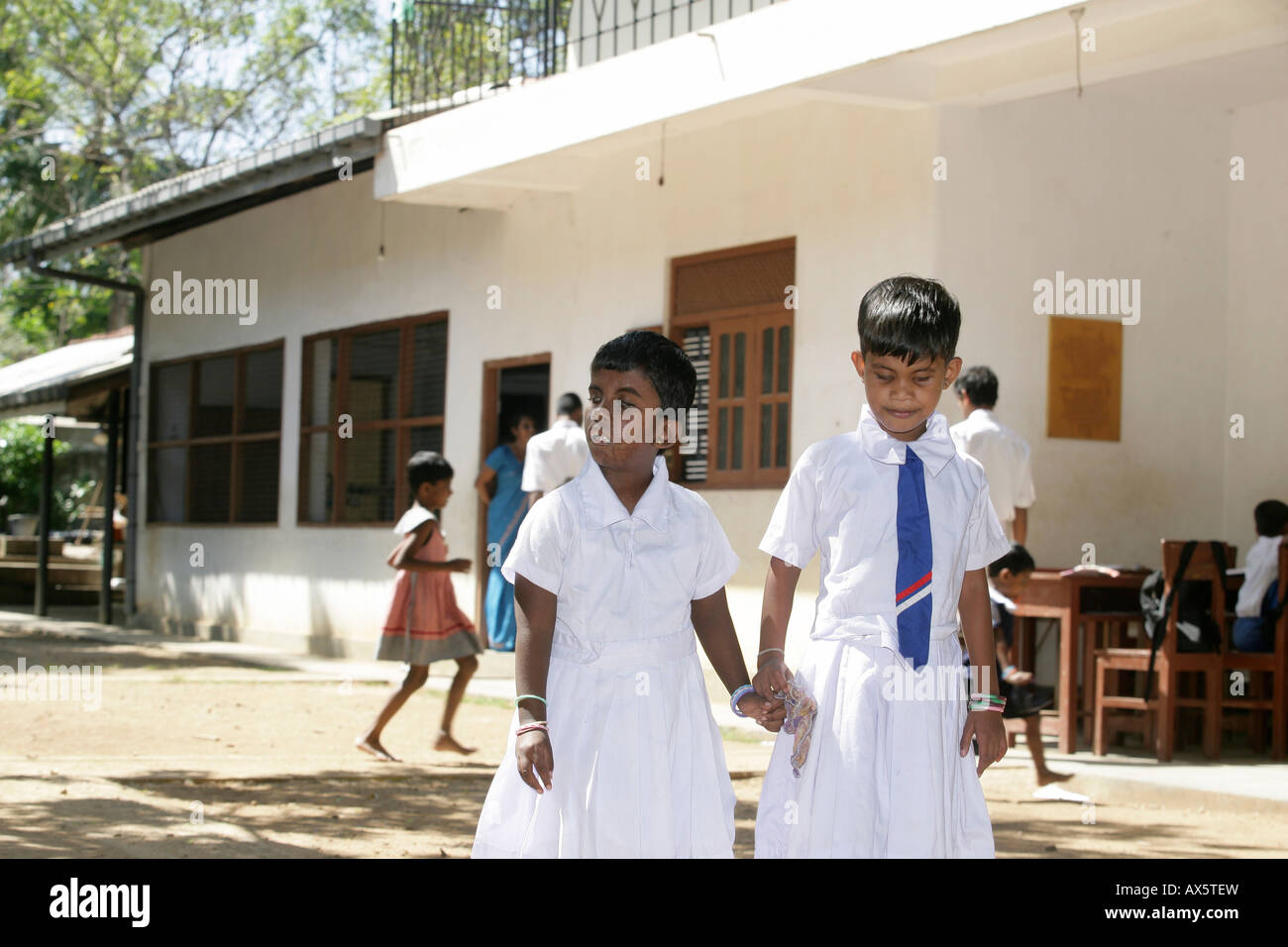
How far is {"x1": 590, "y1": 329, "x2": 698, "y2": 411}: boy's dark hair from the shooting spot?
10.9 ft

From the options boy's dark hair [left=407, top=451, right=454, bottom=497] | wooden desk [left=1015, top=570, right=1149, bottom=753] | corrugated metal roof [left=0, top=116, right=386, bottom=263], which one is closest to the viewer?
boy's dark hair [left=407, top=451, right=454, bottom=497]

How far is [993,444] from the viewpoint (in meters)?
7.87

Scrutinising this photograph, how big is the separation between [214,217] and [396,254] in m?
3.38

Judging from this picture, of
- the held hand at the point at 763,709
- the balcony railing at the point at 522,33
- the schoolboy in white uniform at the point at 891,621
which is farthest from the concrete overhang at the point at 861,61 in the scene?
the held hand at the point at 763,709

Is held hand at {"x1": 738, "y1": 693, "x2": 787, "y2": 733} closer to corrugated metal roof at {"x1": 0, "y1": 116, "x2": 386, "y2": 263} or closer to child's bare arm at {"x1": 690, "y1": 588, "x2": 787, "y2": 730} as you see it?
child's bare arm at {"x1": 690, "y1": 588, "x2": 787, "y2": 730}

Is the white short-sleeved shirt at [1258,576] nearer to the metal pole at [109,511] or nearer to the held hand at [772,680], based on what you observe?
the held hand at [772,680]

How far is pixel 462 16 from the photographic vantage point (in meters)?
12.2

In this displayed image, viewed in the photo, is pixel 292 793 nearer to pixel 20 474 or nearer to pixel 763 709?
pixel 763 709

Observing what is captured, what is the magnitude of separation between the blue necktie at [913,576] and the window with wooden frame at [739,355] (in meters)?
6.06

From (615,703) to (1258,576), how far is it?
530 cm

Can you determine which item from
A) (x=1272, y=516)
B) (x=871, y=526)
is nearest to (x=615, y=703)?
(x=871, y=526)

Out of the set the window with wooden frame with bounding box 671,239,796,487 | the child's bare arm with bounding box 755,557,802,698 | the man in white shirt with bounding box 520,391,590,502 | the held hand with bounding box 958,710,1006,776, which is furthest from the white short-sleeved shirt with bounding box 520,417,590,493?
the held hand with bounding box 958,710,1006,776

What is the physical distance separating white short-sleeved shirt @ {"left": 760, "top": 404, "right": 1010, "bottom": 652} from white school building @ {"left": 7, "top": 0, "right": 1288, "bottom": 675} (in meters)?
4.10
